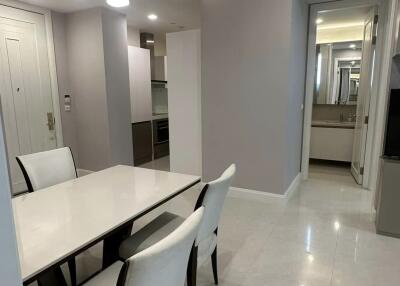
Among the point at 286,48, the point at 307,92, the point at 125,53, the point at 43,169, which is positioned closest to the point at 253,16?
the point at 286,48

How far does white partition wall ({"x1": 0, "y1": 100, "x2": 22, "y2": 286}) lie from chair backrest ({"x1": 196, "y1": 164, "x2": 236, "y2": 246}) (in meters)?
0.99

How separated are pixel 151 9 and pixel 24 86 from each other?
2.14 meters

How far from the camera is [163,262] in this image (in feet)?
3.12

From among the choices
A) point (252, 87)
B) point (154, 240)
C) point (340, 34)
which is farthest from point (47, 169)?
point (340, 34)

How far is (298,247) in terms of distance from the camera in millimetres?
2451

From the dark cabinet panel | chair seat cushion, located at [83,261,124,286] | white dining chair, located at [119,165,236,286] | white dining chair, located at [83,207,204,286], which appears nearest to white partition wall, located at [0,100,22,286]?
white dining chair, located at [83,207,204,286]

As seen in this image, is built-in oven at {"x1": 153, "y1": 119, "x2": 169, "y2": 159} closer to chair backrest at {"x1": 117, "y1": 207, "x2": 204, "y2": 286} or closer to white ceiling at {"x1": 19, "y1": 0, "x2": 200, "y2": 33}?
white ceiling at {"x1": 19, "y1": 0, "x2": 200, "y2": 33}

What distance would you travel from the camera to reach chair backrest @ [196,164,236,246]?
1475mm

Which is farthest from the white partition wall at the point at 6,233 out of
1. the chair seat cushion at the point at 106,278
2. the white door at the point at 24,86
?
the white door at the point at 24,86

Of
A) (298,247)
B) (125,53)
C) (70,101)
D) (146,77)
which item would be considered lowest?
(298,247)

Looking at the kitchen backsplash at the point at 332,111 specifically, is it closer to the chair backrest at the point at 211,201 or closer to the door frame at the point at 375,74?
the door frame at the point at 375,74

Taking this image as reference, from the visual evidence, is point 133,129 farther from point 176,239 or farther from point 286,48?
point 176,239

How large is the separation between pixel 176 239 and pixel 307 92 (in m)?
3.61

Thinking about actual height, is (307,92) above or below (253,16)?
below
